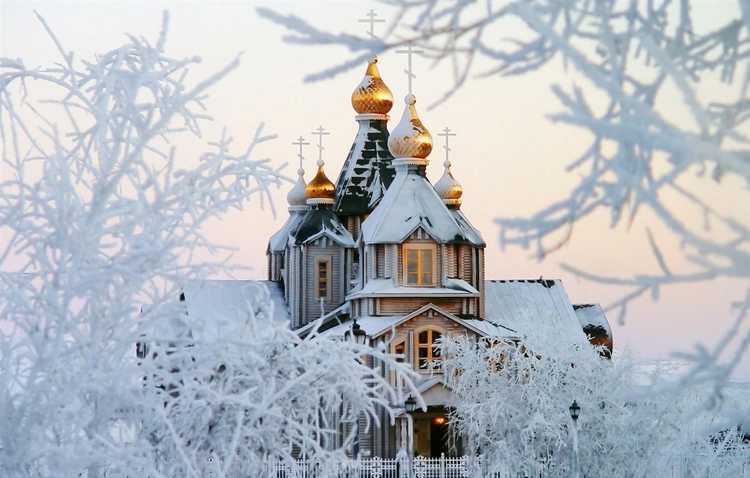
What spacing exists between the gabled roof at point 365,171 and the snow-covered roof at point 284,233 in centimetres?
225

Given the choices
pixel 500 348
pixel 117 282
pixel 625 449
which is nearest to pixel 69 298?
pixel 117 282

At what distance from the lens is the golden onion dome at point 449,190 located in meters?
37.7

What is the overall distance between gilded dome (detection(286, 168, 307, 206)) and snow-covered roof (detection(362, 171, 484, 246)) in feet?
17.5

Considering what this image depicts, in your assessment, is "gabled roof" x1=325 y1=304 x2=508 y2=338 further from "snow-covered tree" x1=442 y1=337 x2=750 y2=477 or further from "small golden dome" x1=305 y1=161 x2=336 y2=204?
"small golden dome" x1=305 y1=161 x2=336 y2=204

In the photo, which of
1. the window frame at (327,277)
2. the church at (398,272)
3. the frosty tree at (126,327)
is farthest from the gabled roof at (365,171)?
the frosty tree at (126,327)

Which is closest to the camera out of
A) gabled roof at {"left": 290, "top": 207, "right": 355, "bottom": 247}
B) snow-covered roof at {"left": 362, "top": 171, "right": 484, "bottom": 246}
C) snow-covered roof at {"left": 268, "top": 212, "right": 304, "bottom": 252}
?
snow-covered roof at {"left": 362, "top": 171, "right": 484, "bottom": 246}

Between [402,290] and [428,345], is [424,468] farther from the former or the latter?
[402,290]

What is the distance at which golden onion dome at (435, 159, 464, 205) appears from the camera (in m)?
37.7

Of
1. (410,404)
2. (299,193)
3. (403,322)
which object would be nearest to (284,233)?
(299,193)

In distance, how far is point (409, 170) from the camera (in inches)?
1358

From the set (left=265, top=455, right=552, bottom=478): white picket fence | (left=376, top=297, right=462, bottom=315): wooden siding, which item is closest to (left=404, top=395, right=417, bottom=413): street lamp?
(left=265, top=455, right=552, bottom=478): white picket fence

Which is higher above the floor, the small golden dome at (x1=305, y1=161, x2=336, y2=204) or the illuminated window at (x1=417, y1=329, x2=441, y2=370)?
the small golden dome at (x1=305, y1=161, x2=336, y2=204)

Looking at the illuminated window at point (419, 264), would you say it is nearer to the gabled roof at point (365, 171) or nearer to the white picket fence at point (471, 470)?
the gabled roof at point (365, 171)

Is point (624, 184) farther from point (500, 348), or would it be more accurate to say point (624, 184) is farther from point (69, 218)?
point (500, 348)
